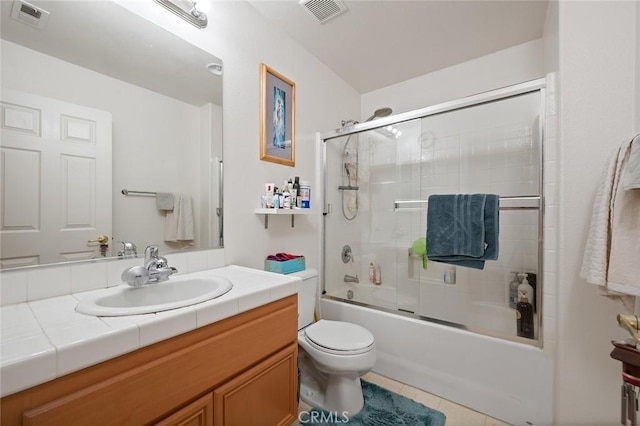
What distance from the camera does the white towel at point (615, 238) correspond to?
3.04 feet

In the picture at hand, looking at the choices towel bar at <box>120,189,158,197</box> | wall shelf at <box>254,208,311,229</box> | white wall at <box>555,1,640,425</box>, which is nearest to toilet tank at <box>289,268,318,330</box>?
wall shelf at <box>254,208,311,229</box>

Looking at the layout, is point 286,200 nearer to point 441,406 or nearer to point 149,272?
point 149,272

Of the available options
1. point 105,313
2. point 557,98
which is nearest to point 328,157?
point 557,98

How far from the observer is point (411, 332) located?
1.71 metres

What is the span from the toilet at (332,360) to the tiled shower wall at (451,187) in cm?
60

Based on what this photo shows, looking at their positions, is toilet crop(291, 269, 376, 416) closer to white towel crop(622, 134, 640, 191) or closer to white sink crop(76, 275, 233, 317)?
white sink crop(76, 275, 233, 317)

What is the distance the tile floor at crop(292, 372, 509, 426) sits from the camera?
4.58ft

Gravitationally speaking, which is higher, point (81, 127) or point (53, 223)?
point (81, 127)

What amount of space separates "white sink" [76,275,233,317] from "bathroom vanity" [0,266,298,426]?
97 millimetres

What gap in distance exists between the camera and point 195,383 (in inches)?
31.0

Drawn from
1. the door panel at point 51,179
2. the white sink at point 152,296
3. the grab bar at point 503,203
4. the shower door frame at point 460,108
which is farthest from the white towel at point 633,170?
the door panel at point 51,179

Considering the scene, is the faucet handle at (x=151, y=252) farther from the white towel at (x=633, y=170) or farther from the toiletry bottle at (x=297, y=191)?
the white towel at (x=633, y=170)

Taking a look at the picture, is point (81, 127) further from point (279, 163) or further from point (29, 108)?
point (279, 163)

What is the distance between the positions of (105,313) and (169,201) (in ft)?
2.18
